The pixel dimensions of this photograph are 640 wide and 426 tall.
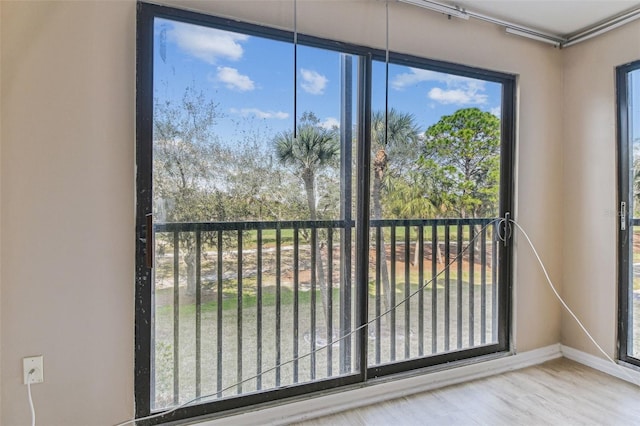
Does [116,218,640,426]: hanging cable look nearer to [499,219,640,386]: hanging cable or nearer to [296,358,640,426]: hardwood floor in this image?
[499,219,640,386]: hanging cable

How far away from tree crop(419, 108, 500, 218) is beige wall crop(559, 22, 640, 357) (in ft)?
2.10

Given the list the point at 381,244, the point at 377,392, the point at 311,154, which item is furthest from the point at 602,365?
→ the point at 311,154

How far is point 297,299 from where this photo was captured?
213cm

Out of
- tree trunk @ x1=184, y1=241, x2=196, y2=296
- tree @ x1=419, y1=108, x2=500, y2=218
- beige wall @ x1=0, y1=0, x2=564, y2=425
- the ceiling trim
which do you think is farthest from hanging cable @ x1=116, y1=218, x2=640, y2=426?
the ceiling trim

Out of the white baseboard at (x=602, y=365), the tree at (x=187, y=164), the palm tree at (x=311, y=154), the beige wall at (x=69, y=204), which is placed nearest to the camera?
the beige wall at (x=69, y=204)

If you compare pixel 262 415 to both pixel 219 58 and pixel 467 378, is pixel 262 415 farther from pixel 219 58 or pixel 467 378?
pixel 219 58

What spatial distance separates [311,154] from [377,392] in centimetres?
144

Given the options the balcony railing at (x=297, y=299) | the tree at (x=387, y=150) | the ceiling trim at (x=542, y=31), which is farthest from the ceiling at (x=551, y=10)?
the balcony railing at (x=297, y=299)

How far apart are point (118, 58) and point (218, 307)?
1275 mm

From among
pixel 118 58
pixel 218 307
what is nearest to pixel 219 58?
pixel 118 58

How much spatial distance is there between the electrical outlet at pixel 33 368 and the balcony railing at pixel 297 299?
45cm

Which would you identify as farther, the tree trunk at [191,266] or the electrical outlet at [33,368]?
the tree trunk at [191,266]

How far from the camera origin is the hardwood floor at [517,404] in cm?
199

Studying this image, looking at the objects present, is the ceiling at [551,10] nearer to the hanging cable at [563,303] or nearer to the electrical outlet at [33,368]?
the hanging cable at [563,303]
